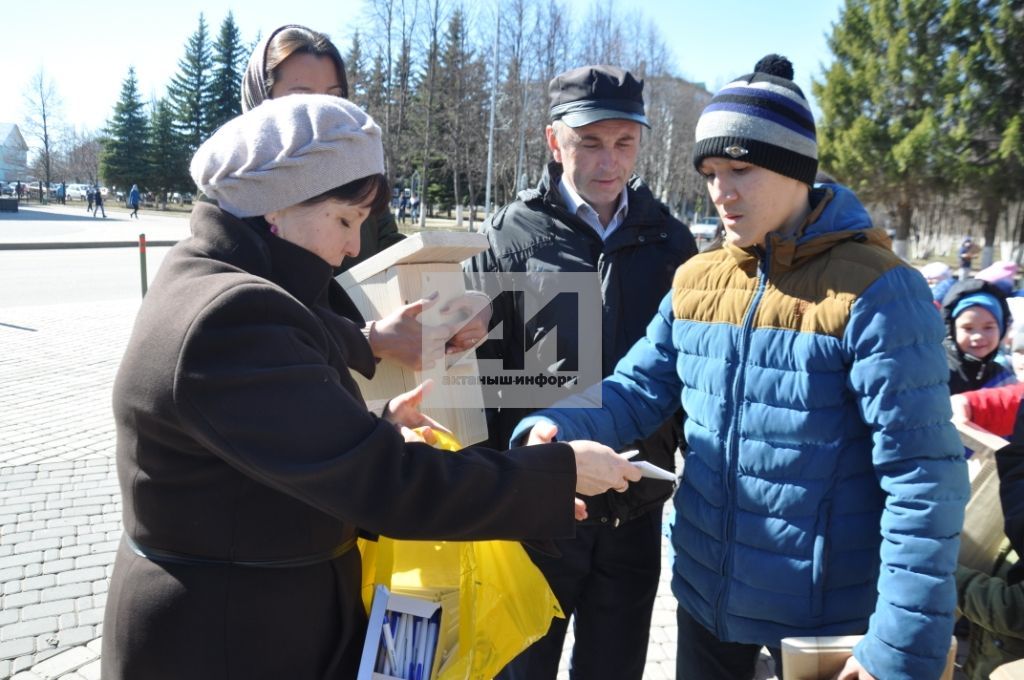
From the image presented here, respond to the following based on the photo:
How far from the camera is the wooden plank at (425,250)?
2008mm

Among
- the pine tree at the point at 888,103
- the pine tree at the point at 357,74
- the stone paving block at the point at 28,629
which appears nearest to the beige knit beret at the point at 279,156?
the stone paving block at the point at 28,629

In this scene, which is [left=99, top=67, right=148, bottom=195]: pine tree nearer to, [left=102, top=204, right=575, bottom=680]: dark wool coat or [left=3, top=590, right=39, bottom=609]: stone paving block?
[left=3, top=590, right=39, bottom=609]: stone paving block

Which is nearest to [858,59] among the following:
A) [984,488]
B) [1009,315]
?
[1009,315]

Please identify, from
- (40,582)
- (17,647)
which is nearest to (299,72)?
(17,647)

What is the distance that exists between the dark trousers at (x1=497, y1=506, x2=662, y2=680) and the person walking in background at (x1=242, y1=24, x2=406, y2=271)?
1.34m

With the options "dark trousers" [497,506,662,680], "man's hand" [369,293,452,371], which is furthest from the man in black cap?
"man's hand" [369,293,452,371]

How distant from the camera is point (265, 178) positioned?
145 centimetres

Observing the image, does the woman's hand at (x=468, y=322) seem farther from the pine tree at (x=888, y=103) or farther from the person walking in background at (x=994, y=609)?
the pine tree at (x=888, y=103)

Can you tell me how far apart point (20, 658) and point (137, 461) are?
102 inches

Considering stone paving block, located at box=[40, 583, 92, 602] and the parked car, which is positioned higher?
the parked car

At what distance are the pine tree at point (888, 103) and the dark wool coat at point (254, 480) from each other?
30.5 meters

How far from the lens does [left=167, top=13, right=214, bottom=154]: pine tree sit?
52938 millimetres

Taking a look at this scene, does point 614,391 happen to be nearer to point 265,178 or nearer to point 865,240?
point 865,240

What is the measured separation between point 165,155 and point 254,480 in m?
57.1
